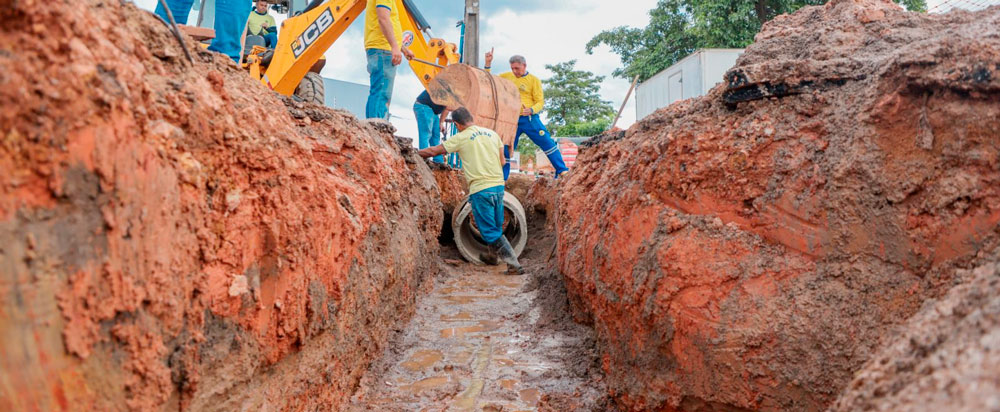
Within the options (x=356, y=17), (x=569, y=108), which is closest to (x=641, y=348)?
(x=356, y=17)

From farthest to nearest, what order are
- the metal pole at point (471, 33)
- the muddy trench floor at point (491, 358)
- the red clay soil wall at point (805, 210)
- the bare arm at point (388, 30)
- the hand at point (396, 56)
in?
the metal pole at point (471, 33) → the hand at point (396, 56) → the bare arm at point (388, 30) → the muddy trench floor at point (491, 358) → the red clay soil wall at point (805, 210)

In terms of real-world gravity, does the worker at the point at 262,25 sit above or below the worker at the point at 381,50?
above

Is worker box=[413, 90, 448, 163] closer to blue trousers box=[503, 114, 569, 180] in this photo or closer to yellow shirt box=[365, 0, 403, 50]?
blue trousers box=[503, 114, 569, 180]

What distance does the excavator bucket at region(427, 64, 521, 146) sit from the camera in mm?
7105

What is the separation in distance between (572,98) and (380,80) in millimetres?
26243

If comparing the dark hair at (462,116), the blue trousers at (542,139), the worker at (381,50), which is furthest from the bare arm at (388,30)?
the blue trousers at (542,139)

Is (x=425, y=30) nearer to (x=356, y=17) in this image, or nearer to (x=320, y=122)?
(x=356, y=17)

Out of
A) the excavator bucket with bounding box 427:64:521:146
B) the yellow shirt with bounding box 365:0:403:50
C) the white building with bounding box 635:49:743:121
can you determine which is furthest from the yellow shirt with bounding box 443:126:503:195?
the white building with bounding box 635:49:743:121

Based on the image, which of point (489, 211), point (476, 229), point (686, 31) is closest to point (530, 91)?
point (476, 229)

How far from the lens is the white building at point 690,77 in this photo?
12773 mm

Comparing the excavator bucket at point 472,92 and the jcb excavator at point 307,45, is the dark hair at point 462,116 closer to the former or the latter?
the excavator bucket at point 472,92

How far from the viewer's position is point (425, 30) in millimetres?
7223

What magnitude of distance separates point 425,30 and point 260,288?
17.8ft

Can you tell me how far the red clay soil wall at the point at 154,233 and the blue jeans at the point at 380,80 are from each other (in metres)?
3.39
